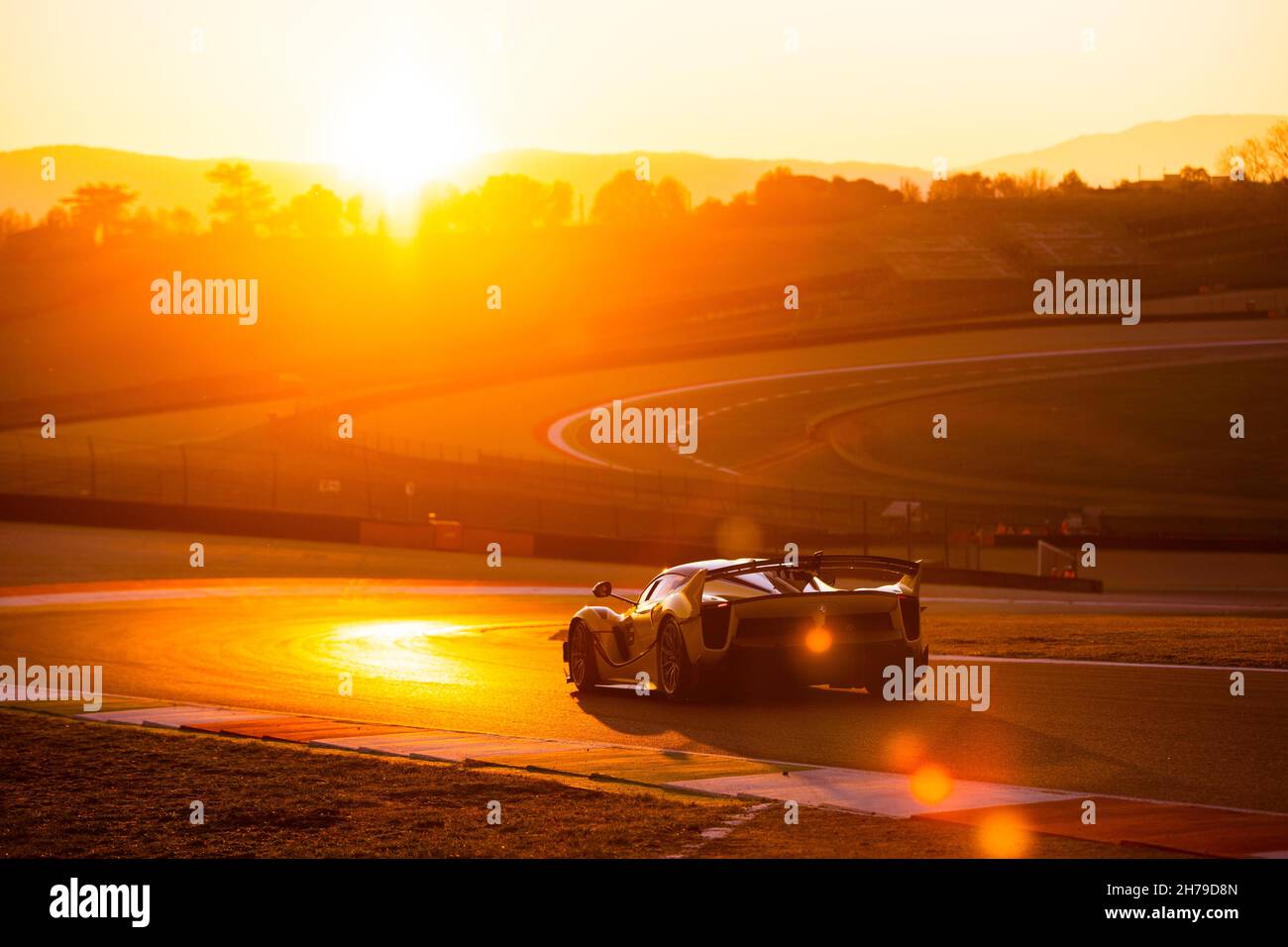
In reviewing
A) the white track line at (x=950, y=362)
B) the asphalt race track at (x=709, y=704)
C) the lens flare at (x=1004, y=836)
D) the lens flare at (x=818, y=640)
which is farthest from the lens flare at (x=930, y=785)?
the white track line at (x=950, y=362)

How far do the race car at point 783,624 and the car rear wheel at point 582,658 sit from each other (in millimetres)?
1327

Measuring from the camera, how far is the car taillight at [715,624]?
13.7m

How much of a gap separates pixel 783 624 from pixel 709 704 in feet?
3.70

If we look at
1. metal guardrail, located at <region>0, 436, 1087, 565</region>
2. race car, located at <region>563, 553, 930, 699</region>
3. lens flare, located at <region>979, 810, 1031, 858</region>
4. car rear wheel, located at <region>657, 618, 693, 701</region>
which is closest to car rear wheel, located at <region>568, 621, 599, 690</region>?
car rear wheel, located at <region>657, 618, 693, 701</region>

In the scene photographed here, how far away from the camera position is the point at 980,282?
398ft

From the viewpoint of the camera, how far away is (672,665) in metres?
14.5

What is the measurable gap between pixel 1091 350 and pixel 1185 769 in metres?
81.7

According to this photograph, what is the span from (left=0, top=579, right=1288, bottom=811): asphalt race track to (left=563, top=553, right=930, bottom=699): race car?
1.16 ft

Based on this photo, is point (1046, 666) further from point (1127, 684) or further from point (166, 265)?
point (166, 265)

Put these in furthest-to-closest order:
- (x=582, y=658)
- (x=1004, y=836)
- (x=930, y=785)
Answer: (x=582, y=658) < (x=930, y=785) < (x=1004, y=836)

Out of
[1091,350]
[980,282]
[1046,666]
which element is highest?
[980,282]

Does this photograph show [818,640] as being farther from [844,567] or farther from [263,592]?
[263,592]

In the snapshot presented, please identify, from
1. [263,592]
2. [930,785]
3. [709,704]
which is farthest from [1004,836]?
[263,592]
